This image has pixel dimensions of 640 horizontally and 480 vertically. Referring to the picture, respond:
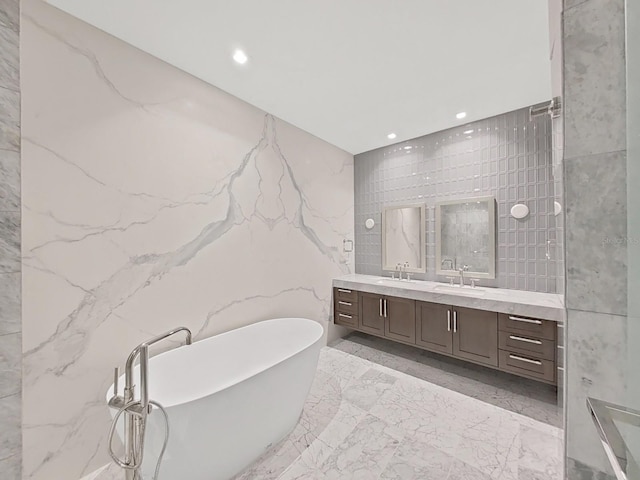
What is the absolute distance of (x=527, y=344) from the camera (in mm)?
2082

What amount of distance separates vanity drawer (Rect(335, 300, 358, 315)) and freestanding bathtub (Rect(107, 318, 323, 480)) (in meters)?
1.03

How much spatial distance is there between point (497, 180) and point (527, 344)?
1.62 metres

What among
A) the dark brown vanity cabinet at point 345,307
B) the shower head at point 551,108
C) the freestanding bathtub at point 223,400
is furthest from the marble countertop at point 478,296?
the shower head at point 551,108

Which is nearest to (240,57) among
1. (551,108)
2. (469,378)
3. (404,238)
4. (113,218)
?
(113,218)

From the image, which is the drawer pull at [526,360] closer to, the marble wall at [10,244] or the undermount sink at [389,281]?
the undermount sink at [389,281]

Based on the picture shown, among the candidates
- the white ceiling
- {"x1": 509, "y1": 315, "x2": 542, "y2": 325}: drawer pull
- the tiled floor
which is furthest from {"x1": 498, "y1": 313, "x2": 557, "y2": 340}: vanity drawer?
the white ceiling

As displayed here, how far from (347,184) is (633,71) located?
10.5 ft

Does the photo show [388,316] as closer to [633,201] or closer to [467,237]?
[467,237]

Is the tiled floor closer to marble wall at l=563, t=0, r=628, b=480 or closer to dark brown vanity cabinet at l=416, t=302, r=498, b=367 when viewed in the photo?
dark brown vanity cabinet at l=416, t=302, r=498, b=367

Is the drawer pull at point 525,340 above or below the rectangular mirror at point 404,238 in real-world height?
below

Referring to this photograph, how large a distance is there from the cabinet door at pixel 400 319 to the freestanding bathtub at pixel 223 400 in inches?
40.8

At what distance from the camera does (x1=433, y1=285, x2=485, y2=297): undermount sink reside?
247 cm

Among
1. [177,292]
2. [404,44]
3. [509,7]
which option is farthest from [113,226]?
[509,7]

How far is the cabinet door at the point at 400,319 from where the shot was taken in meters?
2.75
